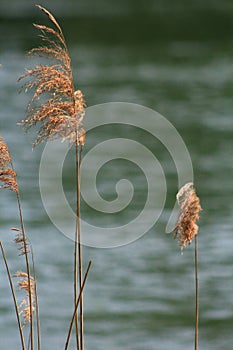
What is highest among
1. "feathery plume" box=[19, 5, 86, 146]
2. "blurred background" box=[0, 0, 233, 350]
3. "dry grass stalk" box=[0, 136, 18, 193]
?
"blurred background" box=[0, 0, 233, 350]

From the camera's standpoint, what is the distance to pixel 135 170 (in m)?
4.50

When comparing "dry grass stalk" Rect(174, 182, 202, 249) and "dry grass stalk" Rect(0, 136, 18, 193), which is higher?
"dry grass stalk" Rect(0, 136, 18, 193)

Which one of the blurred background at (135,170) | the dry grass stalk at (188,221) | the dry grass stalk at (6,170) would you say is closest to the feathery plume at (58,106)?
the dry grass stalk at (6,170)

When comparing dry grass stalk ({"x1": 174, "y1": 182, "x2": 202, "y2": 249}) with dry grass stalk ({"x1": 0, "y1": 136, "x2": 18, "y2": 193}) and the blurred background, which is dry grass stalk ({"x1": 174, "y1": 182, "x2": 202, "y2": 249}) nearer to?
dry grass stalk ({"x1": 0, "y1": 136, "x2": 18, "y2": 193})

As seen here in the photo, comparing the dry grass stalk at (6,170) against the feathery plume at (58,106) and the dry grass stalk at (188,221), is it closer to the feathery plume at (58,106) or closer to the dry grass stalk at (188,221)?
the feathery plume at (58,106)

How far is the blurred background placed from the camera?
2951 millimetres

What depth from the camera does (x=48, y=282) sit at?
10.7ft

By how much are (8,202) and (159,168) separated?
0.90 meters

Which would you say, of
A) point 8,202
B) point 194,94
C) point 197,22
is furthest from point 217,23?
point 8,202

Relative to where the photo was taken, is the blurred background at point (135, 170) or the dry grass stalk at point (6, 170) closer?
the dry grass stalk at point (6, 170)

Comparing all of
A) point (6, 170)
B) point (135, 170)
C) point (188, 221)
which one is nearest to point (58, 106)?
point (6, 170)

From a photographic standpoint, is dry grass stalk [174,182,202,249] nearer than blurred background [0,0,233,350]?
Yes

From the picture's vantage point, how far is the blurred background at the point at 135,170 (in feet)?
9.68

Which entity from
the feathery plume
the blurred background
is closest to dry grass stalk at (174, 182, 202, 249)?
the feathery plume
